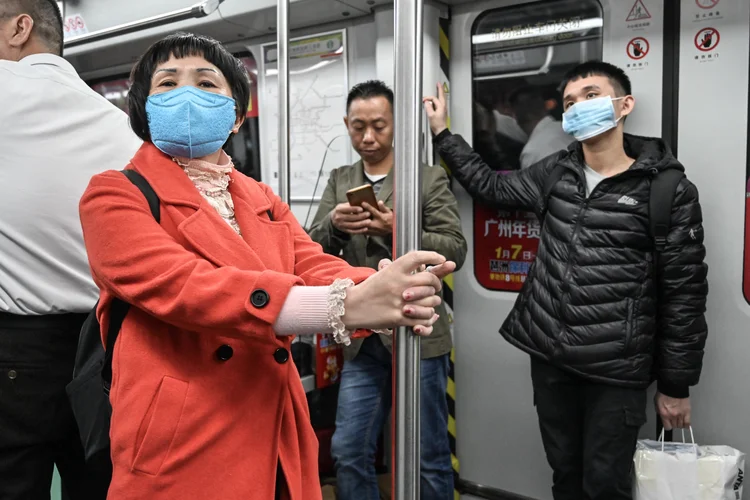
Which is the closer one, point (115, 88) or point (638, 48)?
point (638, 48)

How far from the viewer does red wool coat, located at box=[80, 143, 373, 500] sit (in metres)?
1.01

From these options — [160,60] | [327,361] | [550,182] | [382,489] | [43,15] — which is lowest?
[382,489]

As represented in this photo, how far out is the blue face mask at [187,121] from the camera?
3.95 feet

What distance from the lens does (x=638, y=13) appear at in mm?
2330

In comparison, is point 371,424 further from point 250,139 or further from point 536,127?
point 250,139

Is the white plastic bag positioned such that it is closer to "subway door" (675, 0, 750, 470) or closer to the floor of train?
"subway door" (675, 0, 750, 470)

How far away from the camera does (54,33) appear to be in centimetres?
184

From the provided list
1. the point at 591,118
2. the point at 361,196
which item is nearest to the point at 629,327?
the point at 591,118

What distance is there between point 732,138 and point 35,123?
2234mm

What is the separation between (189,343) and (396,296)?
0.44m

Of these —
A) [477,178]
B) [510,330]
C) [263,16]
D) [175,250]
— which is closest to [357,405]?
[510,330]

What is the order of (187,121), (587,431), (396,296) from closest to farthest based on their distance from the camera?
(396,296) < (187,121) < (587,431)

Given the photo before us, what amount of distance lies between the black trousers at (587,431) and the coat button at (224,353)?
1.54 m

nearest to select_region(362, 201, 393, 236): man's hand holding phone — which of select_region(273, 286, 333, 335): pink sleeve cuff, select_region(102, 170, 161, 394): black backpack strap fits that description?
select_region(102, 170, 161, 394): black backpack strap
